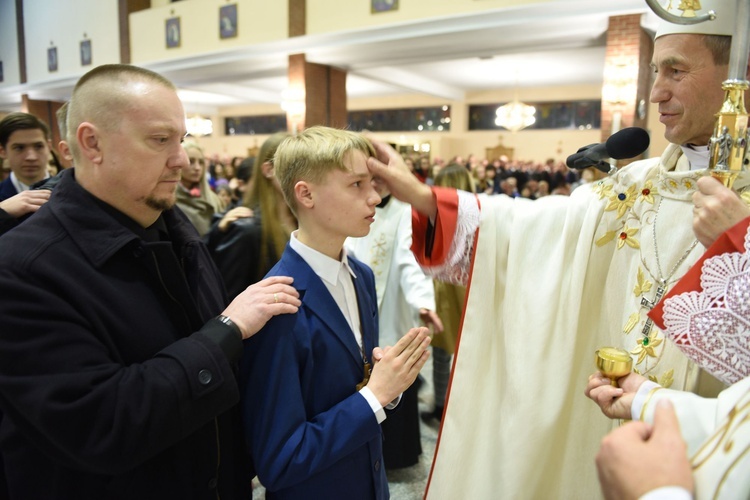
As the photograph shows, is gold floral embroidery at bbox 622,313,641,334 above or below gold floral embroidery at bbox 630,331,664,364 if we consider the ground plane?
above

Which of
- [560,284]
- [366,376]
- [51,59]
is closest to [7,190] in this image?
[366,376]

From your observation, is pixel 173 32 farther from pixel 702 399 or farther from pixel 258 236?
pixel 702 399

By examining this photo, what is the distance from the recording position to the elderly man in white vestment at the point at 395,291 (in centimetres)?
289

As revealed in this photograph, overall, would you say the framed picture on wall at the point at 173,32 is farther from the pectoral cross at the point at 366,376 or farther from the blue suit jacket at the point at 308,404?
the pectoral cross at the point at 366,376

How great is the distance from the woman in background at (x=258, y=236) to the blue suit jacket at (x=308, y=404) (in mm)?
933

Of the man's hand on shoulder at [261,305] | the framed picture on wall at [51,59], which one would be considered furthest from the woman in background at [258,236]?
the framed picture on wall at [51,59]

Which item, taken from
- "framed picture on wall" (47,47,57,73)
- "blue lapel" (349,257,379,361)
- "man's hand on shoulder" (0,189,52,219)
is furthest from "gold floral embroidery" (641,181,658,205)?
"framed picture on wall" (47,47,57,73)

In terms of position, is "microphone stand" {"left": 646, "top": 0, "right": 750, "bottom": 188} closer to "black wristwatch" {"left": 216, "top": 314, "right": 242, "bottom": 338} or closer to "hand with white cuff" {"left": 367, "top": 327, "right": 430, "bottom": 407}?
"hand with white cuff" {"left": 367, "top": 327, "right": 430, "bottom": 407}

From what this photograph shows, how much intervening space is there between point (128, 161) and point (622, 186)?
1362 mm

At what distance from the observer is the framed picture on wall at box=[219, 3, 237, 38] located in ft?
32.0

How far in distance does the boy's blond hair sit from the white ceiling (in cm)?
641

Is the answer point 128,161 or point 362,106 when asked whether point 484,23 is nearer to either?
point 128,161

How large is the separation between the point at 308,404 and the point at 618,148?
1.05 m

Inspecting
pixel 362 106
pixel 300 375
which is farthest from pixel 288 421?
pixel 362 106
